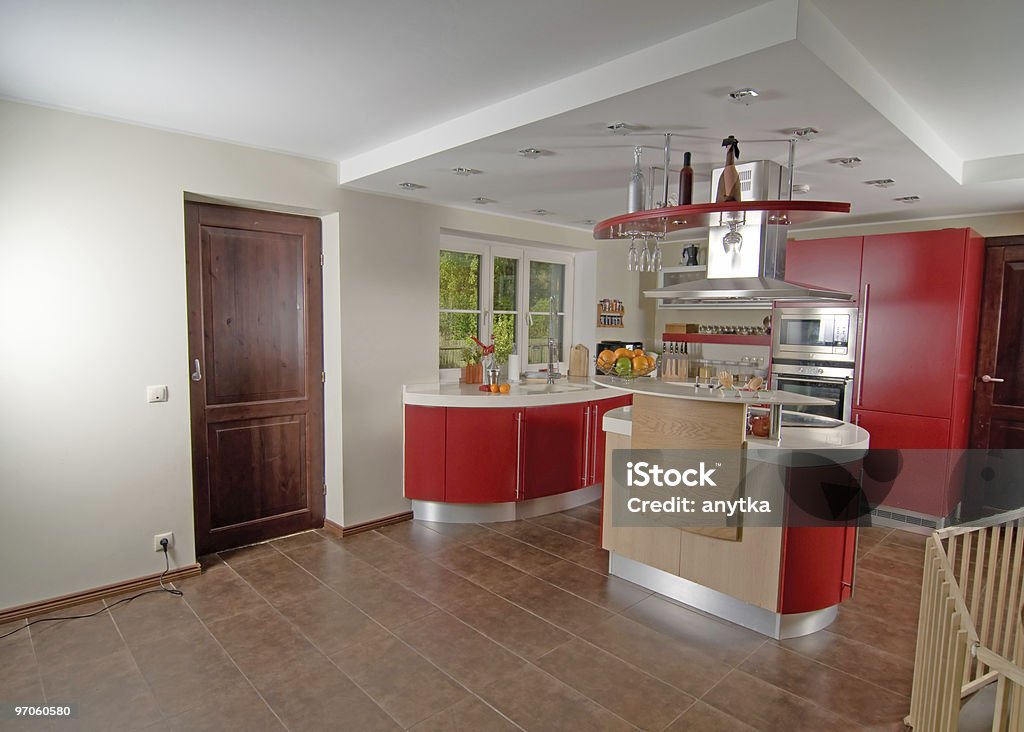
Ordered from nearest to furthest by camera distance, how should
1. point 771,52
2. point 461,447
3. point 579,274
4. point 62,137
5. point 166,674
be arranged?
point 771,52
point 166,674
point 62,137
point 461,447
point 579,274

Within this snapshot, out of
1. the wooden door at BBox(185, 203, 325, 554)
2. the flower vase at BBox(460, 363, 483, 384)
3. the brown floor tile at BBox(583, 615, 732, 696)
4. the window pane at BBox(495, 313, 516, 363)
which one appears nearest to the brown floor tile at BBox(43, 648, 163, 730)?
the wooden door at BBox(185, 203, 325, 554)

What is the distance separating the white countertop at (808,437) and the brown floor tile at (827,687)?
933mm

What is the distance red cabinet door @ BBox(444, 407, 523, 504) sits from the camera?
4133mm

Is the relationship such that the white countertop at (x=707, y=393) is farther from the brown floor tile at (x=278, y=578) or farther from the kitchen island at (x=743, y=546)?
the brown floor tile at (x=278, y=578)

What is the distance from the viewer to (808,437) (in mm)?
2920

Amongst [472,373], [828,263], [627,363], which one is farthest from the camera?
[472,373]

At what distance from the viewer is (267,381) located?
378 centimetres

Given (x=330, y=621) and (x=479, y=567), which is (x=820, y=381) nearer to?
(x=479, y=567)

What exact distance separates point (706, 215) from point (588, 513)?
2.78 meters

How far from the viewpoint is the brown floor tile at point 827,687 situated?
2246mm

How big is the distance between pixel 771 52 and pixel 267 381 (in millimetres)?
3258

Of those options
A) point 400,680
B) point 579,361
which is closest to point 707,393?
point 400,680

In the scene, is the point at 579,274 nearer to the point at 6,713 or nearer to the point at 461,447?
the point at 461,447

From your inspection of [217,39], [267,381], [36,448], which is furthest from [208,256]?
[217,39]
